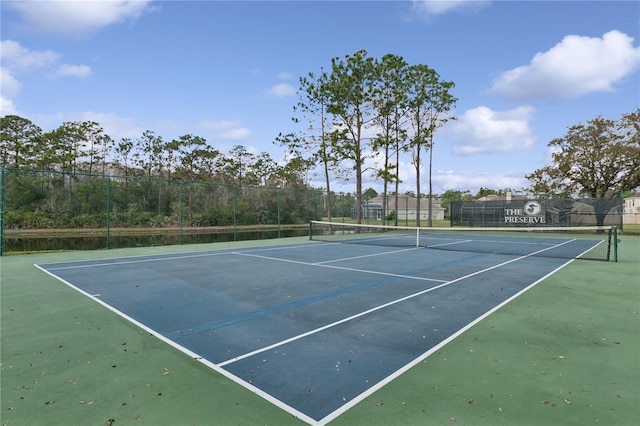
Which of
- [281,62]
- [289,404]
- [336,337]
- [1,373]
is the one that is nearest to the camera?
[289,404]

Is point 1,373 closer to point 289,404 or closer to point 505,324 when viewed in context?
point 289,404

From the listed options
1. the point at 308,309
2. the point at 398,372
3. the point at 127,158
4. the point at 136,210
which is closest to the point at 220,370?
the point at 398,372

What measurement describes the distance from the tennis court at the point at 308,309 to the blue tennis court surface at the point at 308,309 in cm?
2

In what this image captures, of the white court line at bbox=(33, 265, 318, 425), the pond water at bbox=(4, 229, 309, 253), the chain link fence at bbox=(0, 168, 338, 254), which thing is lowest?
the pond water at bbox=(4, 229, 309, 253)

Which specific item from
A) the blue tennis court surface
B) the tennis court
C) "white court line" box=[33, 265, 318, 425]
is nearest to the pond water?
the tennis court

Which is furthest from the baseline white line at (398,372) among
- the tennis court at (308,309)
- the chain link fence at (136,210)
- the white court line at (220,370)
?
the chain link fence at (136,210)

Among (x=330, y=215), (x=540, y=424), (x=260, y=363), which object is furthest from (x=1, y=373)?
(x=330, y=215)

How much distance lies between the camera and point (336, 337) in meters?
4.28

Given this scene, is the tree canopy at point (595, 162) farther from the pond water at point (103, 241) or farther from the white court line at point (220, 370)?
the white court line at point (220, 370)

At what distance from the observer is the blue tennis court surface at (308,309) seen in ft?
10.9

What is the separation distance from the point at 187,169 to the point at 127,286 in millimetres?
40744

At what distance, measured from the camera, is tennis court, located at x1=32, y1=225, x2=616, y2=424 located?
10.9ft

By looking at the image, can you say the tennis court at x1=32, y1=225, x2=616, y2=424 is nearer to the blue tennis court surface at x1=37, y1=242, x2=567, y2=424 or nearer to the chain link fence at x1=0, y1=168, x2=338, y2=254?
the blue tennis court surface at x1=37, y1=242, x2=567, y2=424

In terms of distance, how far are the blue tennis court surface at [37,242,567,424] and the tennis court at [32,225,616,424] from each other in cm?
2
